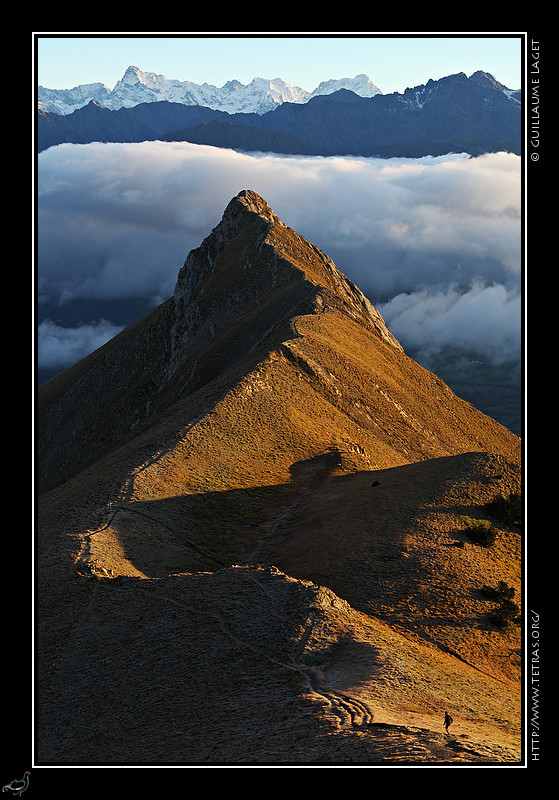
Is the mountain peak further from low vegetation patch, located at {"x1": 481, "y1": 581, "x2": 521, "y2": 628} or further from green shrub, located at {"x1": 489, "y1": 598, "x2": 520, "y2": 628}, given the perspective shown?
green shrub, located at {"x1": 489, "y1": 598, "x2": 520, "y2": 628}

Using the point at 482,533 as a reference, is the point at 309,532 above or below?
above

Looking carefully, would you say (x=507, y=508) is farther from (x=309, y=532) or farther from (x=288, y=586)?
(x=288, y=586)

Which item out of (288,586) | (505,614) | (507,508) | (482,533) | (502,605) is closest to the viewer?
(288,586)

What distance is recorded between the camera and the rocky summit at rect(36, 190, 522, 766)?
69.2ft

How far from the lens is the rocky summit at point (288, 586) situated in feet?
69.2

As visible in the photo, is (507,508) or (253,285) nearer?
(507,508)

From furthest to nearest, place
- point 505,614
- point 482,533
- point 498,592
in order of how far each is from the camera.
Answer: point 482,533
point 498,592
point 505,614

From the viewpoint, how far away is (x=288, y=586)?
28750 mm

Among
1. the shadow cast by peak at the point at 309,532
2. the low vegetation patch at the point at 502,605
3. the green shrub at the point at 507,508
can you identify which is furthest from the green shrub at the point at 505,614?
the green shrub at the point at 507,508
